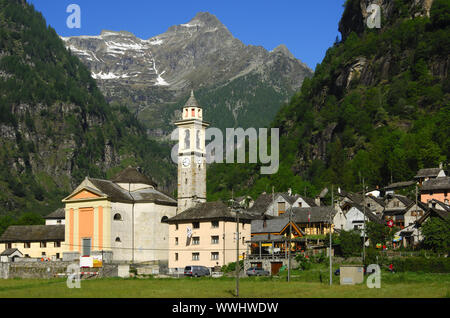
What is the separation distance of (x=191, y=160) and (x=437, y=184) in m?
37.7

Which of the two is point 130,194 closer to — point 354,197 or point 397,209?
point 354,197

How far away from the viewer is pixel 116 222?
94.1m

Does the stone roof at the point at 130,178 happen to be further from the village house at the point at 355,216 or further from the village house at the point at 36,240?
the village house at the point at 355,216

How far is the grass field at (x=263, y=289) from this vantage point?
48.5 metres

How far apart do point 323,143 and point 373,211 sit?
65.5 m

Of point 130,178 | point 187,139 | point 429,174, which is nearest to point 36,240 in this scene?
point 130,178

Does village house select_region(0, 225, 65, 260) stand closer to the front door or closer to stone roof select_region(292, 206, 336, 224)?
the front door

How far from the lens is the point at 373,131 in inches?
6216

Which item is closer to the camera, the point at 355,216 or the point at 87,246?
the point at 87,246

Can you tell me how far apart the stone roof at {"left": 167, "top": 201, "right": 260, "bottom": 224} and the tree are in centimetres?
2327
